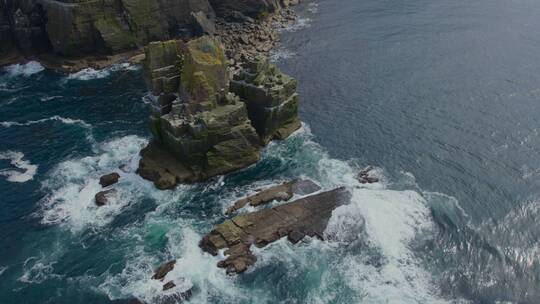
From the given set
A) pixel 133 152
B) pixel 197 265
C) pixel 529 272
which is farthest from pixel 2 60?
pixel 529 272

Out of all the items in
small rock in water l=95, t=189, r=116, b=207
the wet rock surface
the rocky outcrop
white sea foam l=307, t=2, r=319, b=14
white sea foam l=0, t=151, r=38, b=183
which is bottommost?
the wet rock surface

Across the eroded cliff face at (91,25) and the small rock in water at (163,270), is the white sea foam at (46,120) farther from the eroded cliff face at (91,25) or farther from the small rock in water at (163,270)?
the small rock in water at (163,270)

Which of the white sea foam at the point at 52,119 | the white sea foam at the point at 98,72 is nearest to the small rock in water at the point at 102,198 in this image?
the white sea foam at the point at 52,119

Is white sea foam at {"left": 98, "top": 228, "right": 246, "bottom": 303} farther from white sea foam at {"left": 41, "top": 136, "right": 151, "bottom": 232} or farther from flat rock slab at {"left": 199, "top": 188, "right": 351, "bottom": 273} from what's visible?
white sea foam at {"left": 41, "top": 136, "right": 151, "bottom": 232}

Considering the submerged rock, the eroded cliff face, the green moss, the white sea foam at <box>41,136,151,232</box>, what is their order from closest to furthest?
the submerged rock, the white sea foam at <box>41,136,151,232</box>, the eroded cliff face, the green moss

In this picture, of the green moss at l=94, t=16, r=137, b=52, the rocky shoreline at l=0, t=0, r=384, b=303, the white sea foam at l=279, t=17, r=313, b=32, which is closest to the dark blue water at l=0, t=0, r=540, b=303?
the rocky shoreline at l=0, t=0, r=384, b=303

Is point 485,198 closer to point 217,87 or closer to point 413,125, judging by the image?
point 413,125
